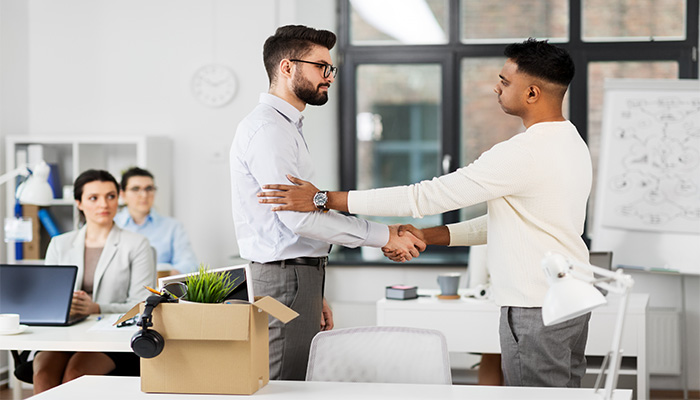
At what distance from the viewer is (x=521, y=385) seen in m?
2.34

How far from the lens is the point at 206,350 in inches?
80.4

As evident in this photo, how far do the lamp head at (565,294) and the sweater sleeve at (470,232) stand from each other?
1.06 m

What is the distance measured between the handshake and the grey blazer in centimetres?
138

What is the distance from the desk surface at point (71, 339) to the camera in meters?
2.89

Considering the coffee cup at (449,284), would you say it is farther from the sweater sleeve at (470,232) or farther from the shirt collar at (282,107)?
the shirt collar at (282,107)

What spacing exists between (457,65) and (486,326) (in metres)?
2.50

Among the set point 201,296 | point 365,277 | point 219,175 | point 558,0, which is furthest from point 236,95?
point 201,296

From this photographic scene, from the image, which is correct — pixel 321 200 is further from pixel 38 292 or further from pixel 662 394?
pixel 662 394

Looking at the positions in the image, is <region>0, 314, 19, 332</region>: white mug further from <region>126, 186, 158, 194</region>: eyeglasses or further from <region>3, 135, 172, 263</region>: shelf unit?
<region>3, 135, 172, 263</region>: shelf unit

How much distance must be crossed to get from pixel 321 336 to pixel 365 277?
3.00 meters

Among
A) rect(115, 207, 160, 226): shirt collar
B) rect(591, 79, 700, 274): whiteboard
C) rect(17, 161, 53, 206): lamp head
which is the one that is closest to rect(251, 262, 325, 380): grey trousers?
rect(17, 161, 53, 206): lamp head

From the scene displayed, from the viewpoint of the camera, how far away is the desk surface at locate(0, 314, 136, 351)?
289 centimetres

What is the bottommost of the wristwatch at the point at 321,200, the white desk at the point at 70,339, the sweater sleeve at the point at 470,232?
the white desk at the point at 70,339

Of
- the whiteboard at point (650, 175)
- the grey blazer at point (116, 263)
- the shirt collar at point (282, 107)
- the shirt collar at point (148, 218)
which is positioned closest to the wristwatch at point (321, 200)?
the shirt collar at point (282, 107)
